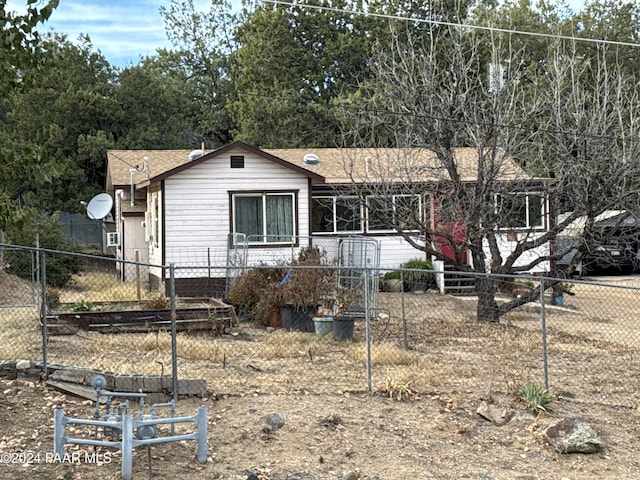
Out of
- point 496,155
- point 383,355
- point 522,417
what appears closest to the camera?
point 522,417

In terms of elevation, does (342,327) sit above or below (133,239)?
below

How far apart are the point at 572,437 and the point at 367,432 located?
1872 millimetres

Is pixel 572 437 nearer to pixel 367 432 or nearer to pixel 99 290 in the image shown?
pixel 367 432

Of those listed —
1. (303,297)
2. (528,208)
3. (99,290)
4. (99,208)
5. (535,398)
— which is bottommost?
(535,398)

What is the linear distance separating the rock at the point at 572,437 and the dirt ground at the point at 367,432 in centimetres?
7

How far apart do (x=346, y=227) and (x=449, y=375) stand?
12.2 meters

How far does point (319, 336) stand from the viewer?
12.4m

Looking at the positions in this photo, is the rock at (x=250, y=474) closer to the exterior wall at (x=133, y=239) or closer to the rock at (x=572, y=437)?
the rock at (x=572, y=437)

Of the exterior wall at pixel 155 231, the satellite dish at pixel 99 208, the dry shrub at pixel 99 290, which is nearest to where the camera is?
the dry shrub at pixel 99 290

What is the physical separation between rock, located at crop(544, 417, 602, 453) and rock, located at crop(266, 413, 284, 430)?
2.51 metres

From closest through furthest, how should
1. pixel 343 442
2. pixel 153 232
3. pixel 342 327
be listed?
pixel 343 442 < pixel 342 327 < pixel 153 232

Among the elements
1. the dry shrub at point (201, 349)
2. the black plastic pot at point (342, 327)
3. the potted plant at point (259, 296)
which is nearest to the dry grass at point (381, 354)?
the dry shrub at point (201, 349)

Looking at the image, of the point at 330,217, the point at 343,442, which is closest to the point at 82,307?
the point at 343,442

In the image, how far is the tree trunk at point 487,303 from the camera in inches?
584
